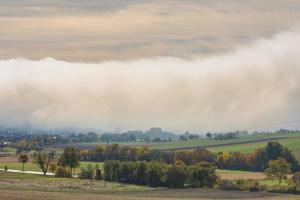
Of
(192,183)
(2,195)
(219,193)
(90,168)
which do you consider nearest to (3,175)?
(90,168)

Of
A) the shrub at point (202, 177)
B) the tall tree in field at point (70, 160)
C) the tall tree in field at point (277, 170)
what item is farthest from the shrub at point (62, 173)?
the tall tree in field at point (277, 170)

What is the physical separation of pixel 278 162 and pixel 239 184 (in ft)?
90.5

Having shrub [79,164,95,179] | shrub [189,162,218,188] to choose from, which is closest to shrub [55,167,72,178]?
shrub [79,164,95,179]

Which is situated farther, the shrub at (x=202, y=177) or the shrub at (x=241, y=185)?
the shrub at (x=202, y=177)

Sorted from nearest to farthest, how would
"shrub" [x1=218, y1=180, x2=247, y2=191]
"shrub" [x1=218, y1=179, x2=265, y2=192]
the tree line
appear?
1. "shrub" [x1=218, y1=179, x2=265, y2=192]
2. "shrub" [x1=218, y1=180, x2=247, y2=191]
3. the tree line

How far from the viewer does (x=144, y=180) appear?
6540 inches

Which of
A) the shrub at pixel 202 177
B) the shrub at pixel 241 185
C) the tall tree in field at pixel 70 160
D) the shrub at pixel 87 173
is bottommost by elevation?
the shrub at pixel 241 185

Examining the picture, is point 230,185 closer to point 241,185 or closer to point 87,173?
point 241,185

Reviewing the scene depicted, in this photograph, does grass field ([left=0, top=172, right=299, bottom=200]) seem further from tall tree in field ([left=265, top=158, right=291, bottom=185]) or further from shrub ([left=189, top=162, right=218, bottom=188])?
tall tree in field ([left=265, top=158, right=291, bottom=185])

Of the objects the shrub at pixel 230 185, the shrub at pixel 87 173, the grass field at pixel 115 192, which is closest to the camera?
the grass field at pixel 115 192

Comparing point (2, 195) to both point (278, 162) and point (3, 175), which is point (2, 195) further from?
point (278, 162)

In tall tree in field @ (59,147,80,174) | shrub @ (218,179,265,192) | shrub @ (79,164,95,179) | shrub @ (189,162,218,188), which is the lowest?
shrub @ (218,179,265,192)

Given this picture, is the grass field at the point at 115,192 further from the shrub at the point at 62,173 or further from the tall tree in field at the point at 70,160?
the tall tree in field at the point at 70,160

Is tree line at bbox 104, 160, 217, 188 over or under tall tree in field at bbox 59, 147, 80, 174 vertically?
under
